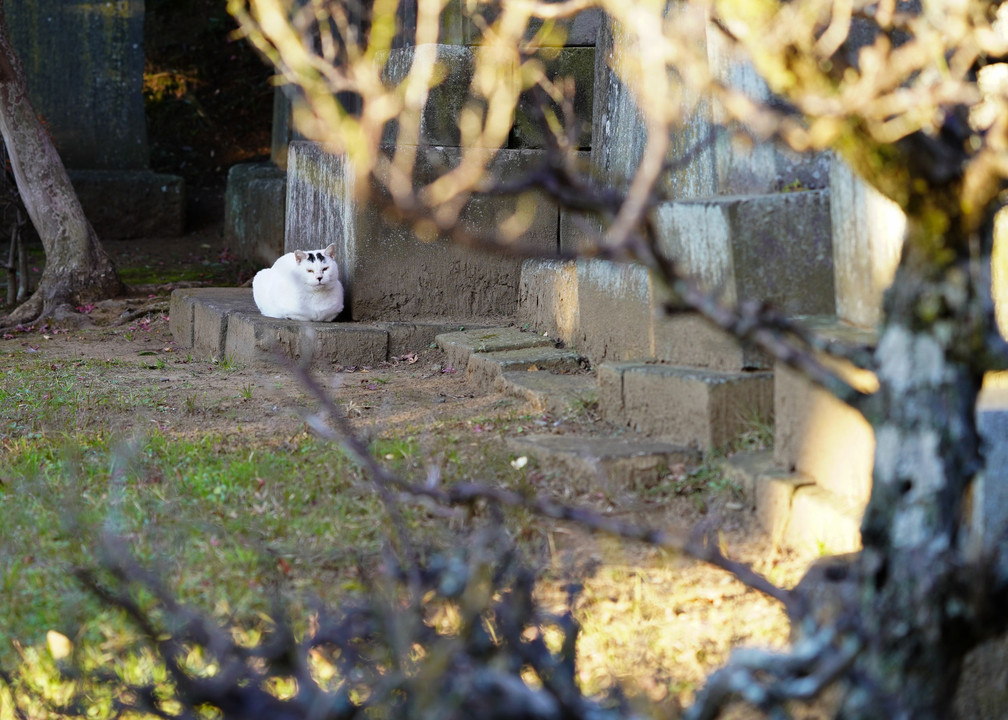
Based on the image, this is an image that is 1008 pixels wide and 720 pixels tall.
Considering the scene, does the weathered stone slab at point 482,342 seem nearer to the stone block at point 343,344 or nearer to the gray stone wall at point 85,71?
the stone block at point 343,344

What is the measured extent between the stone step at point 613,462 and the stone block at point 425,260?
90.5 inches

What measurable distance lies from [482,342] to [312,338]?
917 millimetres

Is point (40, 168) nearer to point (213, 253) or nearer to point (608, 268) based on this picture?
point (213, 253)

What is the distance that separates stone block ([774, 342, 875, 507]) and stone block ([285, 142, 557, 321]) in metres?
2.86

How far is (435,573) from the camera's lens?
5.86 feet

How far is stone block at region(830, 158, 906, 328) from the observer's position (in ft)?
9.66

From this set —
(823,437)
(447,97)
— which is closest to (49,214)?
(447,97)

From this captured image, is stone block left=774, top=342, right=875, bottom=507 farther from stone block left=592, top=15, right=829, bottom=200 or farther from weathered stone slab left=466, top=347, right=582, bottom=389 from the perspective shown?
weathered stone slab left=466, top=347, right=582, bottom=389

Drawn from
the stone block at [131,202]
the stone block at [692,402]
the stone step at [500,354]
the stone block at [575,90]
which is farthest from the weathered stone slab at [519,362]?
the stone block at [131,202]

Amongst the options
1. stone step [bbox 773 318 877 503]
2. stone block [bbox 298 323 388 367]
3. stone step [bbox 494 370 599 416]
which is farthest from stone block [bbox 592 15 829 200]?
stone block [bbox 298 323 388 367]

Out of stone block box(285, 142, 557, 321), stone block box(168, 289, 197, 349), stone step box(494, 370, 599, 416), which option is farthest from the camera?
stone block box(168, 289, 197, 349)

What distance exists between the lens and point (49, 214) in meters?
7.54

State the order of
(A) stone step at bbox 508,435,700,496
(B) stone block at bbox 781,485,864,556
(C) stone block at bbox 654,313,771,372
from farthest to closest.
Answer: (C) stone block at bbox 654,313,771,372, (A) stone step at bbox 508,435,700,496, (B) stone block at bbox 781,485,864,556

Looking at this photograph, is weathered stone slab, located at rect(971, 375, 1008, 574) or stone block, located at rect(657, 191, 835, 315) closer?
weathered stone slab, located at rect(971, 375, 1008, 574)
